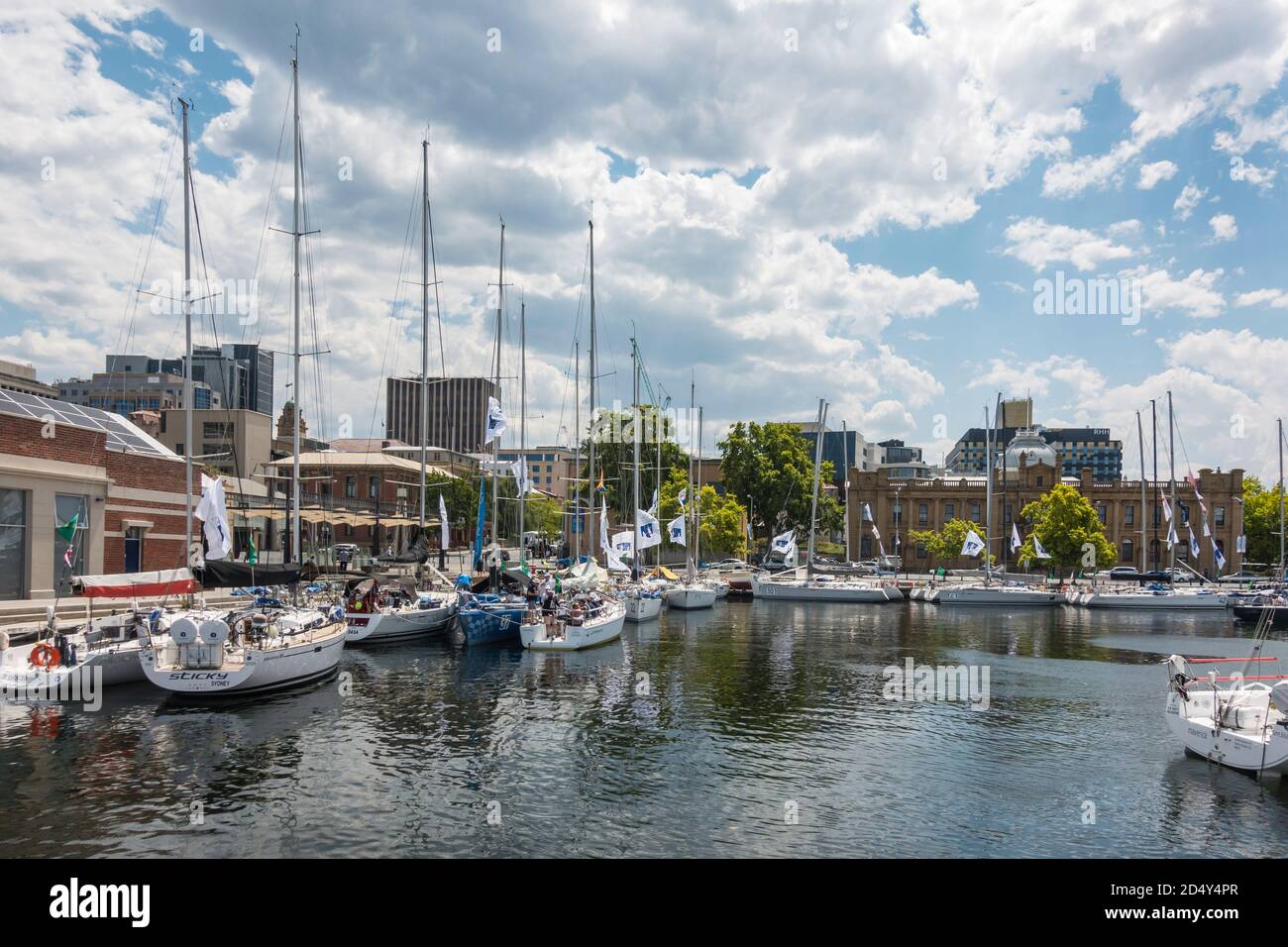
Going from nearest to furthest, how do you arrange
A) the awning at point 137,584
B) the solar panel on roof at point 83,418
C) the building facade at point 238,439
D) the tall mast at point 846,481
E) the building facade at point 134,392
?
the awning at point 137,584
the solar panel on roof at point 83,418
the building facade at point 238,439
the tall mast at point 846,481
the building facade at point 134,392

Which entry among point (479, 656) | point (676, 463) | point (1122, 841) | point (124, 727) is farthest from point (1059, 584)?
point (124, 727)

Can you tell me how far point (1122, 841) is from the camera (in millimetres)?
16297

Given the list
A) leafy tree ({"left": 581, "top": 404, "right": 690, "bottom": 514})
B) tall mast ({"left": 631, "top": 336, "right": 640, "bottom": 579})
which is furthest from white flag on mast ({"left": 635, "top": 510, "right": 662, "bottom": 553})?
leafy tree ({"left": 581, "top": 404, "right": 690, "bottom": 514})

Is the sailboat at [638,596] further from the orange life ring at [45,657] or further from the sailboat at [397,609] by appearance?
the orange life ring at [45,657]

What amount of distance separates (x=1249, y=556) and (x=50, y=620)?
5233 inches

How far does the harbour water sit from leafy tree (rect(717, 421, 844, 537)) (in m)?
70.3

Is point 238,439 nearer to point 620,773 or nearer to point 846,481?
point 846,481

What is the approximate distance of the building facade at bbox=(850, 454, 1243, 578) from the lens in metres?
110

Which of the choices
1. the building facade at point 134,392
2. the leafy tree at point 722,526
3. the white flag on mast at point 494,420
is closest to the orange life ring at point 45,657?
the white flag on mast at point 494,420

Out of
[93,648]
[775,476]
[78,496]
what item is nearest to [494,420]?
[78,496]

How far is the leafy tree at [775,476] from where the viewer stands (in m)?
104

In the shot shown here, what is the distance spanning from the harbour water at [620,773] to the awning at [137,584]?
3.86m

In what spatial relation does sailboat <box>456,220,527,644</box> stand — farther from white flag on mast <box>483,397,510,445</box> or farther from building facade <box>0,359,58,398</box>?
building facade <box>0,359,58,398</box>

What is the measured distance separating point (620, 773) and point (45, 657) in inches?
743
